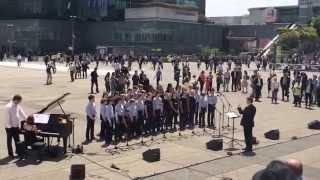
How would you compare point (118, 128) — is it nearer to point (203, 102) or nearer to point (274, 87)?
point (203, 102)

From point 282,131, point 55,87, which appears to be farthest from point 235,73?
point 282,131

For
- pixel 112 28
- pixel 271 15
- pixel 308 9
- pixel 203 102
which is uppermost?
pixel 308 9

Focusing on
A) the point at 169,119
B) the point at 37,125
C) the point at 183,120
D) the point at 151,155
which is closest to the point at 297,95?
the point at 183,120

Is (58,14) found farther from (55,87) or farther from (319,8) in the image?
(55,87)

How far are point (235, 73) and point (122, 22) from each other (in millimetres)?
71667

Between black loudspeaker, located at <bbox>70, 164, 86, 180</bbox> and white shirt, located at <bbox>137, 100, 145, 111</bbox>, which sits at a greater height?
white shirt, located at <bbox>137, 100, 145, 111</bbox>

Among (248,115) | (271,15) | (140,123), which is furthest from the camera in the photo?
(271,15)

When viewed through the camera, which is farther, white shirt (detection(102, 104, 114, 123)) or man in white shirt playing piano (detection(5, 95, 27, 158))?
white shirt (detection(102, 104, 114, 123))

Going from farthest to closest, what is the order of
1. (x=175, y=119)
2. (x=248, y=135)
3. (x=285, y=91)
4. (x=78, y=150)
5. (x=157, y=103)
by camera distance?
1. (x=285, y=91)
2. (x=175, y=119)
3. (x=157, y=103)
4. (x=248, y=135)
5. (x=78, y=150)

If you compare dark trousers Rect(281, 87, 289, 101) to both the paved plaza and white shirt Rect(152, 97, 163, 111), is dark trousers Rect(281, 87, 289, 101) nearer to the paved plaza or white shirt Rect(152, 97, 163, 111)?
the paved plaza

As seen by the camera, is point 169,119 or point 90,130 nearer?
point 90,130

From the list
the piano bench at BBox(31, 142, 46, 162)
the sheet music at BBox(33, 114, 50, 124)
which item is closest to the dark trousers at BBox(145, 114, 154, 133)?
the sheet music at BBox(33, 114, 50, 124)

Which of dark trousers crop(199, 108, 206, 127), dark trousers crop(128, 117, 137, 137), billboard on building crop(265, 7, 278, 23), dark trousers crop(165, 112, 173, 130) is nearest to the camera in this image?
dark trousers crop(128, 117, 137, 137)

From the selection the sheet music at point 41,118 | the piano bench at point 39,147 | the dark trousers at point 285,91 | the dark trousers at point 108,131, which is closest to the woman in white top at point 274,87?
the dark trousers at point 285,91
